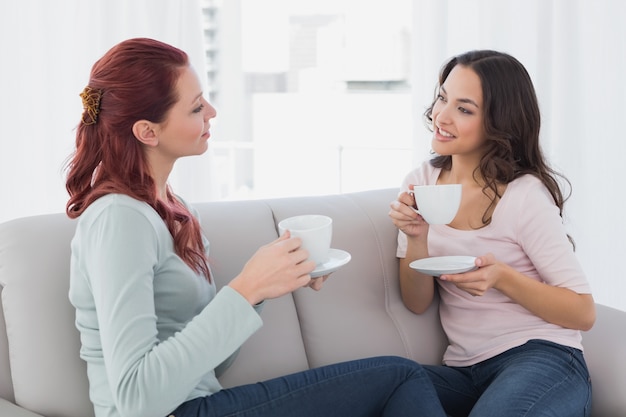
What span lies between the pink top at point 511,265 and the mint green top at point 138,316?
792mm

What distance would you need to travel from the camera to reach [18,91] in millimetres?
3113

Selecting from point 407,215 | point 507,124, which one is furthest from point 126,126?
point 507,124

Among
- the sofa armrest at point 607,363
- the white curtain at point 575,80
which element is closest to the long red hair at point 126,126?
the sofa armrest at point 607,363

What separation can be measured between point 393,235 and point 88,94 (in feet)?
3.21

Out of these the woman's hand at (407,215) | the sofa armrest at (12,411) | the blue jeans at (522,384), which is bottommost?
the blue jeans at (522,384)

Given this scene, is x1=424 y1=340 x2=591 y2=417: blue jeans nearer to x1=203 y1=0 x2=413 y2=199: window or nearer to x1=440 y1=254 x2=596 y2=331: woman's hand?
x1=440 y1=254 x2=596 y2=331: woman's hand

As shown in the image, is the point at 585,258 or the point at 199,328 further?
the point at 585,258

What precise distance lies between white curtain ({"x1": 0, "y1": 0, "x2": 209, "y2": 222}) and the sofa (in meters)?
1.20

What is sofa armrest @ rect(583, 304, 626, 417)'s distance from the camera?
1.87 metres

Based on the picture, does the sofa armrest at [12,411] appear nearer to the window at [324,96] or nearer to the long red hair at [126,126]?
the long red hair at [126,126]

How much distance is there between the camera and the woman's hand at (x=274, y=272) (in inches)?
54.7

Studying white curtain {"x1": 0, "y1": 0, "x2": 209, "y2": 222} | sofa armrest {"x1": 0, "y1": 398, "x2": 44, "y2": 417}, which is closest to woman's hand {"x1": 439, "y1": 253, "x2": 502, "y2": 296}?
sofa armrest {"x1": 0, "y1": 398, "x2": 44, "y2": 417}

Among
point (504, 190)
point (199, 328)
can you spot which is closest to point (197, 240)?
point (199, 328)

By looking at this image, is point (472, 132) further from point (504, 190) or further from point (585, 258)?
point (585, 258)
